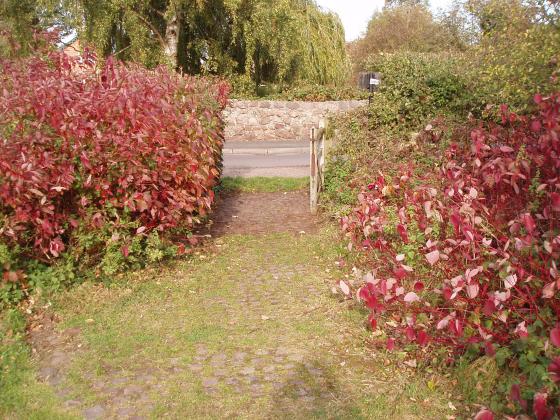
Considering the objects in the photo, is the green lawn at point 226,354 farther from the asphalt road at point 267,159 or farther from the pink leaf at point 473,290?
the asphalt road at point 267,159

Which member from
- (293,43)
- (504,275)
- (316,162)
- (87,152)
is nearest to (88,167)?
(87,152)

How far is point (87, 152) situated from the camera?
5.14 metres

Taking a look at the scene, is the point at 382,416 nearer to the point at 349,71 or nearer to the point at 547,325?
the point at 547,325

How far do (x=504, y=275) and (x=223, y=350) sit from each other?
217cm

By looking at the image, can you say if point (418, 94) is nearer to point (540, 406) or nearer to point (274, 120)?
point (540, 406)

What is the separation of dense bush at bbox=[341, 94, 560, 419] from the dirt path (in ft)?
1.35

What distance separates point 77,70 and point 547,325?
536 cm

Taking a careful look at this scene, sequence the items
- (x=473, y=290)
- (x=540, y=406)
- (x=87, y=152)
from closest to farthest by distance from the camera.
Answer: (x=540, y=406)
(x=473, y=290)
(x=87, y=152)

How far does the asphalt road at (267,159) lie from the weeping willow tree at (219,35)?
2960mm

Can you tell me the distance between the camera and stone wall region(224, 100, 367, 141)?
1950cm

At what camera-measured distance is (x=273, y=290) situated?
560cm

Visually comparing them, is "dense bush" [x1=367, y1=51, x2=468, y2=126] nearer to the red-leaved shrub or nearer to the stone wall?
the red-leaved shrub

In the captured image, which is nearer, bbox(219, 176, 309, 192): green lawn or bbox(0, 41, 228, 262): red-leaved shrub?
bbox(0, 41, 228, 262): red-leaved shrub

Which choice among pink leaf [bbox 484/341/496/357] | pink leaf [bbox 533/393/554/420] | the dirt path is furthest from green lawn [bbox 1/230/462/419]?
pink leaf [bbox 533/393/554/420]
